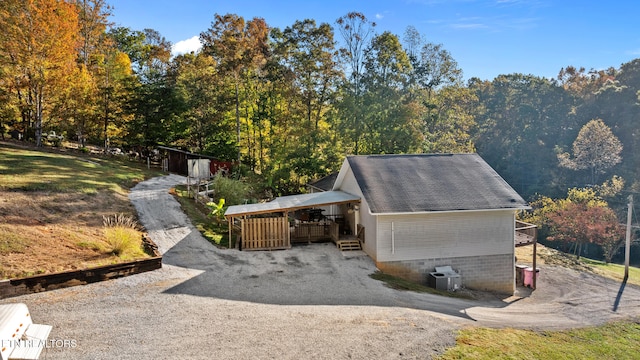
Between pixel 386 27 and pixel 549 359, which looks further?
pixel 386 27

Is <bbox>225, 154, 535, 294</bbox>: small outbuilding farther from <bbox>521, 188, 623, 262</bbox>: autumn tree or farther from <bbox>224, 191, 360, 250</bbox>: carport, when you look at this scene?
<bbox>521, 188, 623, 262</bbox>: autumn tree

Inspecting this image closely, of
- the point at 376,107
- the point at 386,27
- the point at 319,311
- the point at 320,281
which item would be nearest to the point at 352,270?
the point at 320,281

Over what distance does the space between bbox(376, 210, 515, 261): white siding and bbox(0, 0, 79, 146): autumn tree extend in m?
26.3

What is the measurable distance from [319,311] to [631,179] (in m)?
47.9

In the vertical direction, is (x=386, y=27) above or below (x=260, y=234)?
above

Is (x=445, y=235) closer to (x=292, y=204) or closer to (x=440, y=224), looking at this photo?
(x=440, y=224)

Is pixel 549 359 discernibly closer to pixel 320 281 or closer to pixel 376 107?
pixel 320 281

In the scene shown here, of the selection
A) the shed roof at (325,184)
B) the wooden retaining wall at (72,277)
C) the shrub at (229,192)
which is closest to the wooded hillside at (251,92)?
the shed roof at (325,184)

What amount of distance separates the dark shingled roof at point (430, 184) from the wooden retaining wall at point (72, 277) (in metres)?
8.01

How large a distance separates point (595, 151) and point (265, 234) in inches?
1738

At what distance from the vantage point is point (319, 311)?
9.61 metres

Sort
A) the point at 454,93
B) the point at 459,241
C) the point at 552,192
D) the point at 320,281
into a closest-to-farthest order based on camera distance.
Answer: the point at 320,281, the point at 459,241, the point at 454,93, the point at 552,192

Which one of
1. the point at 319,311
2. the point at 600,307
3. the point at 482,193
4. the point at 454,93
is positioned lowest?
the point at 600,307

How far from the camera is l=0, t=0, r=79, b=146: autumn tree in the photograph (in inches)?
977
